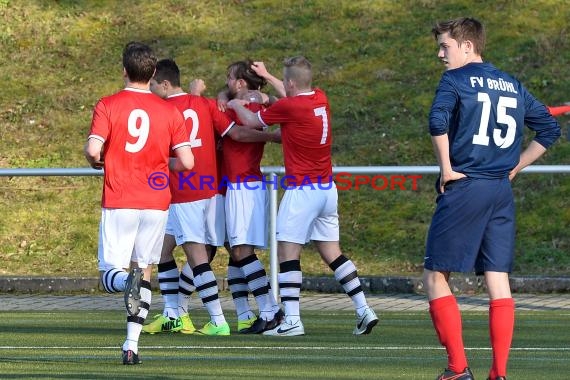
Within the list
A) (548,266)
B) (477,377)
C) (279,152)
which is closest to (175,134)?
(477,377)

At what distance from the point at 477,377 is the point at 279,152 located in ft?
43.8

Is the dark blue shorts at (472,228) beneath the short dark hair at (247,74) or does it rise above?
beneath

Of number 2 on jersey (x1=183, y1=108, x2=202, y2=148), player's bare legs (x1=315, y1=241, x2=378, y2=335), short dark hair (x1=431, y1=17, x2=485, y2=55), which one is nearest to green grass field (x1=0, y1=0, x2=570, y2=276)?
player's bare legs (x1=315, y1=241, x2=378, y2=335)

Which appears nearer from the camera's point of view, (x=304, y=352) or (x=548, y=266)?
(x=304, y=352)

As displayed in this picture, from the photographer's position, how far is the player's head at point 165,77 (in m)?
11.6

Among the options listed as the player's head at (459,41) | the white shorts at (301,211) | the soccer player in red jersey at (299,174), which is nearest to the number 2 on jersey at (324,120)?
the soccer player in red jersey at (299,174)

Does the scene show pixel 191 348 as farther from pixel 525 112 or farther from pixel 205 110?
pixel 525 112

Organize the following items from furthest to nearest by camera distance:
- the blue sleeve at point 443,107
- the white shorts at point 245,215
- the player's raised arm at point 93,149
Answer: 1. the white shorts at point 245,215
2. the player's raised arm at point 93,149
3. the blue sleeve at point 443,107

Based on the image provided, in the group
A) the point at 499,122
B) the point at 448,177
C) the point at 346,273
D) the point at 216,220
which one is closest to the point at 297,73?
the point at 216,220

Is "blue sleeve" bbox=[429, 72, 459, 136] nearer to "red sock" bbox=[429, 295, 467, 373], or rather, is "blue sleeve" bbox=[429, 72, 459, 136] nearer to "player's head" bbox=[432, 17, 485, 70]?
"player's head" bbox=[432, 17, 485, 70]

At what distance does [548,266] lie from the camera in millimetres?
17391

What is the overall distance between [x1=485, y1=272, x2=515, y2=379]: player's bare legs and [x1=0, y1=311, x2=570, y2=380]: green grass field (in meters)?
0.65

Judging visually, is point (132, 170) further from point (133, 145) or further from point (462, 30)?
point (462, 30)

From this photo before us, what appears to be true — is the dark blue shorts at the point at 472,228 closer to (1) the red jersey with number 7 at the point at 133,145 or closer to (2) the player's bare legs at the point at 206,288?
(1) the red jersey with number 7 at the point at 133,145
